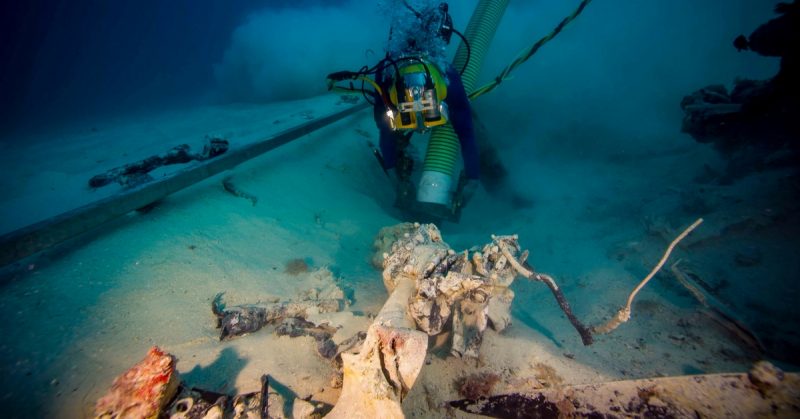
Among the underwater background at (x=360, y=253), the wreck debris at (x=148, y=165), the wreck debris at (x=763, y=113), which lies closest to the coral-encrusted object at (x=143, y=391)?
the underwater background at (x=360, y=253)

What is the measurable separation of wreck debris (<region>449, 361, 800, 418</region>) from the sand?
24cm

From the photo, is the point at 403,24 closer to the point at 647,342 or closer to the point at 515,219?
the point at 515,219

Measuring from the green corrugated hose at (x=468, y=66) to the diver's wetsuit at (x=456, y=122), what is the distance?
0.47m

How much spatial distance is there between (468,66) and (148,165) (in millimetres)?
6576

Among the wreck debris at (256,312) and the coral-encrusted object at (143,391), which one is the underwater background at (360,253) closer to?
the wreck debris at (256,312)

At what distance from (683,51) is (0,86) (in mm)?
61029

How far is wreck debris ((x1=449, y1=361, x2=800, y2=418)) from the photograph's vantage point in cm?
141

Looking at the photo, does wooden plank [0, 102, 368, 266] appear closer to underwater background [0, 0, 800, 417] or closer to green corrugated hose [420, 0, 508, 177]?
underwater background [0, 0, 800, 417]

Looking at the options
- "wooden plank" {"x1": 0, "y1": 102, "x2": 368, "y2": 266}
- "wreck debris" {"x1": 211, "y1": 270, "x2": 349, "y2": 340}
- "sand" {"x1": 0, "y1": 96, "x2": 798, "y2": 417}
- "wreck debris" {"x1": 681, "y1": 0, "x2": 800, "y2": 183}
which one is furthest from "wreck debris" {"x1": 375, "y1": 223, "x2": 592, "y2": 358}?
"wreck debris" {"x1": 681, "y1": 0, "x2": 800, "y2": 183}

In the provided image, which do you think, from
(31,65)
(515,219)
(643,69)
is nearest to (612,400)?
(515,219)

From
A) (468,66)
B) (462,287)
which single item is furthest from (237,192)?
(468,66)

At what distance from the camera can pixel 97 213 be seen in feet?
9.00

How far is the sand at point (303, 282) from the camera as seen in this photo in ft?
6.06

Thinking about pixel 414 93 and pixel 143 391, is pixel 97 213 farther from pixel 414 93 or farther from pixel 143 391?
pixel 414 93
